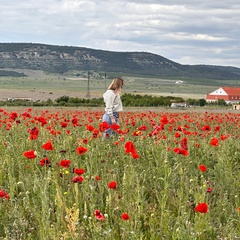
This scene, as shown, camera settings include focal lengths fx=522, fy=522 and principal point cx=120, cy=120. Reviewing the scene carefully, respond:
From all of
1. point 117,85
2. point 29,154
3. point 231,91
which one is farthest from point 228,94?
point 29,154

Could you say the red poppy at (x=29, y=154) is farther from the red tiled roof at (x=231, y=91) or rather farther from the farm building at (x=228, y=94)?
the red tiled roof at (x=231, y=91)

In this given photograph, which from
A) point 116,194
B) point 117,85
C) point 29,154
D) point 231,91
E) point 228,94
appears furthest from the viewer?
point 231,91

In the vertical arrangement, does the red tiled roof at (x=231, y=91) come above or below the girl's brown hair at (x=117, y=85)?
below

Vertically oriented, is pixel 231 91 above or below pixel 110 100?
below

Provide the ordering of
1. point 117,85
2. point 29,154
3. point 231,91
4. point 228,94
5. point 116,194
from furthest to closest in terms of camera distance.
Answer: point 231,91
point 228,94
point 117,85
point 116,194
point 29,154

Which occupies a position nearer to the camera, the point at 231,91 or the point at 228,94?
the point at 228,94

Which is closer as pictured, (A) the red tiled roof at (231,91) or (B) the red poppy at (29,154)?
(B) the red poppy at (29,154)

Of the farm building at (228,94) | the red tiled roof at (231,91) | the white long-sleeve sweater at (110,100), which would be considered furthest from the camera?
the red tiled roof at (231,91)

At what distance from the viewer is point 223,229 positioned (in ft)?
14.6

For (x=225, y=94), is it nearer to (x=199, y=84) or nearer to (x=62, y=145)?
(x=199, y=84)

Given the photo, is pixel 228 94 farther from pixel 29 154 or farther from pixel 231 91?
pixel 29 154

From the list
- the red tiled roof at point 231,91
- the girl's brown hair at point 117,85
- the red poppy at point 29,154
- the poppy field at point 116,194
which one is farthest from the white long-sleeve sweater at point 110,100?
the red tiled roof at point 231,91

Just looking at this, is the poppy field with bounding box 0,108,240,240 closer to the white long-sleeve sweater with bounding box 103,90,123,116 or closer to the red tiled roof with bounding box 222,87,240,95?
the white long-sleeve sweater with bounding box 103,90,123,116

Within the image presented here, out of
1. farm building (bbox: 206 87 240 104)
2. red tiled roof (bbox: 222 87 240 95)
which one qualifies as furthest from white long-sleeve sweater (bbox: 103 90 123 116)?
red tiled roof (bbox: 222 87 240 95)
